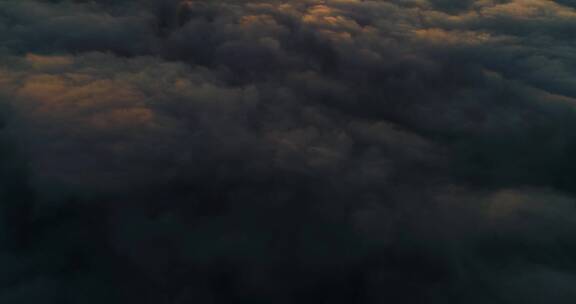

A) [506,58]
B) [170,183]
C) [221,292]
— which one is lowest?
[221,292]

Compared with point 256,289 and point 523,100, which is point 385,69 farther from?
point 256,289

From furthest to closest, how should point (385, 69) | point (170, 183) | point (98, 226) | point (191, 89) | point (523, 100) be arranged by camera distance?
point (385, 69), point (523, 100), point (191, 89), point (170, 183), point (98, 226)

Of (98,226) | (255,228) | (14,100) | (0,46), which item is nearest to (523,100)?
(255,228)

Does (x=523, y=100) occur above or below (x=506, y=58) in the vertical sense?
below

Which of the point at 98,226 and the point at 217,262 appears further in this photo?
the point at 98,226

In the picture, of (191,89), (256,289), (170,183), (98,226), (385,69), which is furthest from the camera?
(385,69)

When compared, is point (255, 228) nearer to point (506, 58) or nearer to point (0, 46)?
point (0, 46)

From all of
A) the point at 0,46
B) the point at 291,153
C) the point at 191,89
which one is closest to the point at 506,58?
the point at 291,153
